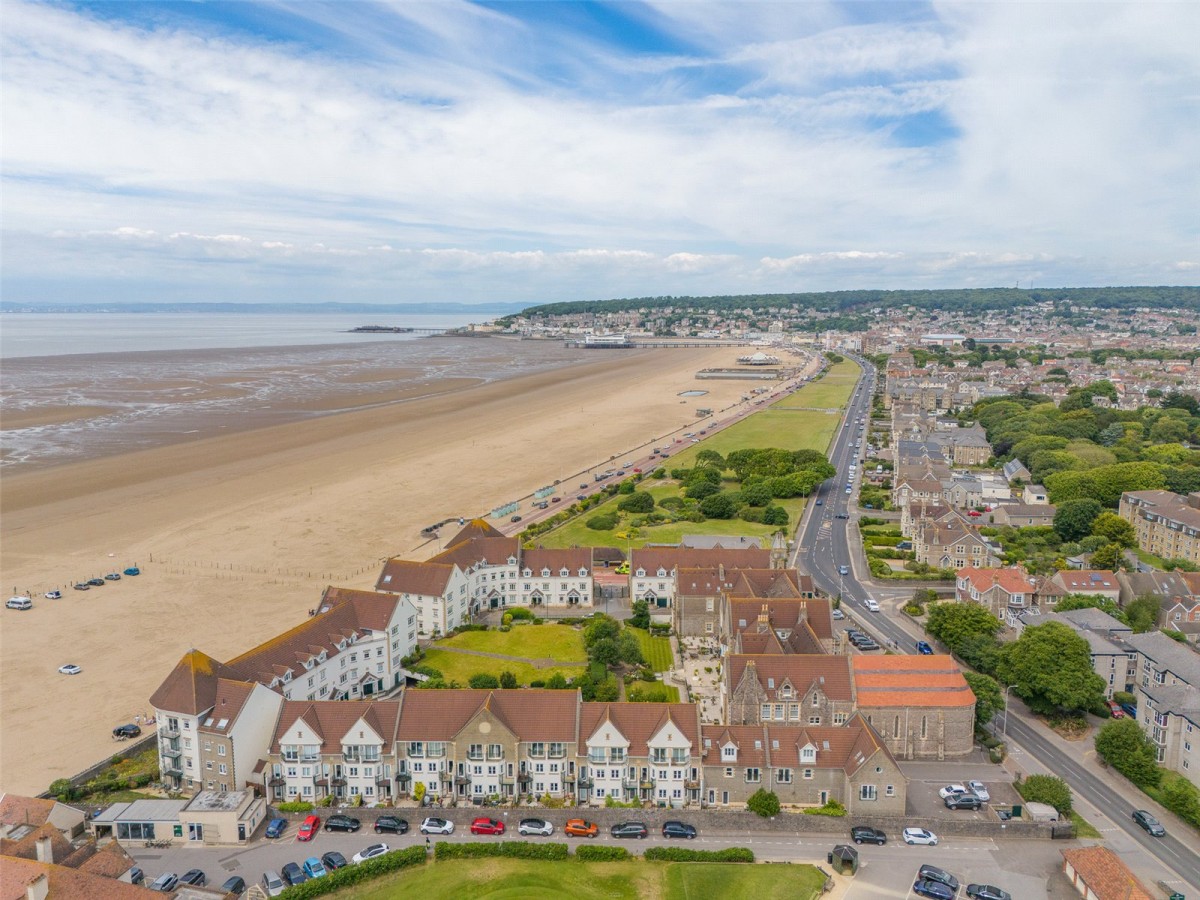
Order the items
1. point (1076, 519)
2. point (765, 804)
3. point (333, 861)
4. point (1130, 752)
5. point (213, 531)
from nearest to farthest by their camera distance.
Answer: point (333, 861)
point (765, 804)
point (1130, 752)
point (213, 531)
point (1076, 519)

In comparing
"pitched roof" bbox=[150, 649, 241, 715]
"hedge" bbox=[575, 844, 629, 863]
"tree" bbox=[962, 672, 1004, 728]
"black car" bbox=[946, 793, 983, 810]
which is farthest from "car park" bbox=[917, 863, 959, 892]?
"pitched roof" bbox=[150, 649, 241, 715]

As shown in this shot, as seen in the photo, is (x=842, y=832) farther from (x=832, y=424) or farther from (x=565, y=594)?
(x=832, y=424)

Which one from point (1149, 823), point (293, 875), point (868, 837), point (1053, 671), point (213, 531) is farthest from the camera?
point (213, 531)

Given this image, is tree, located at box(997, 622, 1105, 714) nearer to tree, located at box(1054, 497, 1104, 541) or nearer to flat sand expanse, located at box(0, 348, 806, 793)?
tree, located at box(1054, 497, 1104, 541)

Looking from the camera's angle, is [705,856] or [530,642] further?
[530,642]

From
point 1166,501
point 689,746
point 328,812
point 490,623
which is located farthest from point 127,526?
point 1166,501

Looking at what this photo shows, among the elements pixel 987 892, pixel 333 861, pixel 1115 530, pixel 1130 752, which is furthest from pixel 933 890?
pixel 1115 530

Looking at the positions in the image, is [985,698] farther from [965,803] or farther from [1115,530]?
[1115,530]
